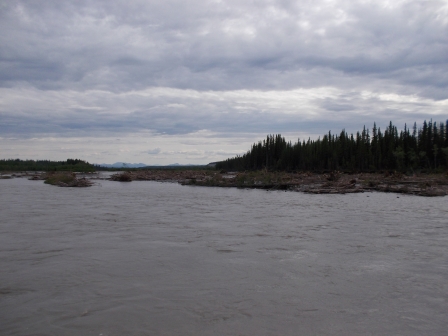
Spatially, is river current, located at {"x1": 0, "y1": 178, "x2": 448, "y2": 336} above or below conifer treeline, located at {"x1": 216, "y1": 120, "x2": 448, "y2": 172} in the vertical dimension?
below

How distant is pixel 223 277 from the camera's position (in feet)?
24.3

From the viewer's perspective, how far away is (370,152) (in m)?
68.3

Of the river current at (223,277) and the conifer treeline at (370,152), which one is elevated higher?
the conifer treeline at (370,152)

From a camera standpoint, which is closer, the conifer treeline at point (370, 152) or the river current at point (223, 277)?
the river current at point (223, 277)

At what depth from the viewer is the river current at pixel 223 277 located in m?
5.35

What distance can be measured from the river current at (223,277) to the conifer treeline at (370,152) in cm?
4923

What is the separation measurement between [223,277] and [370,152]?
67050 mm

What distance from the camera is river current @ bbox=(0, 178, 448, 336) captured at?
17.6 ft

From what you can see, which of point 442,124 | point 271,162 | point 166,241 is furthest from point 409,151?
point 166,241

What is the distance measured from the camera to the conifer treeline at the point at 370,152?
60.8 metres

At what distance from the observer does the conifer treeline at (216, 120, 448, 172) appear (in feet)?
199

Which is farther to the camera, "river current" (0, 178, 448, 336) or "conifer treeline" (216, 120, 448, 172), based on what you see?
"conifer treeline" (216, 120, 448, 172)

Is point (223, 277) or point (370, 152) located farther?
point (370, 152)

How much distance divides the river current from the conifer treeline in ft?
162
